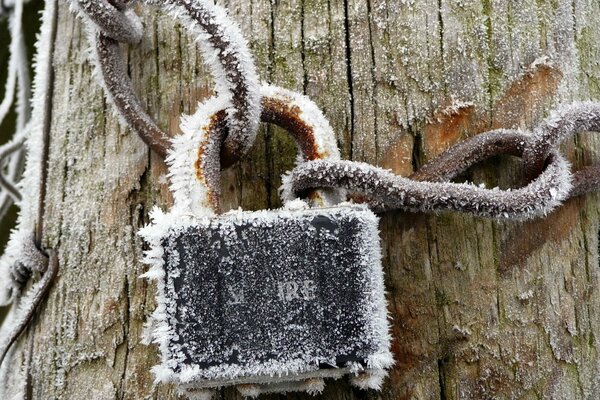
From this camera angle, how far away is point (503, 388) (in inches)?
45.1

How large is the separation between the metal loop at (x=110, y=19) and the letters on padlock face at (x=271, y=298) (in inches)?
16.9

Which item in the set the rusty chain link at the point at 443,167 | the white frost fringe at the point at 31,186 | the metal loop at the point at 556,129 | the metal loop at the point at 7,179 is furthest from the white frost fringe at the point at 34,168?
the metal loop at the point at 556,129

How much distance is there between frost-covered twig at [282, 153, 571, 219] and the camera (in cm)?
110

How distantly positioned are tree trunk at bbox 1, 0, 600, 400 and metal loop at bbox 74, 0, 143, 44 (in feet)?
0.18

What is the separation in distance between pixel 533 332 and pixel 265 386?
46 centimetres

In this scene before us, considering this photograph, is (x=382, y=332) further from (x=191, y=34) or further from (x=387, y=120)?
(x=191, y=34)

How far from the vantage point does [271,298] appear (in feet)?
3.38

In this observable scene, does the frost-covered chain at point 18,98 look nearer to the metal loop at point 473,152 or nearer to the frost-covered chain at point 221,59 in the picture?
the frost-covered chain at point 221,59

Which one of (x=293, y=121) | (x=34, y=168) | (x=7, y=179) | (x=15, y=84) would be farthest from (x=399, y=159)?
(x=7, y=179)

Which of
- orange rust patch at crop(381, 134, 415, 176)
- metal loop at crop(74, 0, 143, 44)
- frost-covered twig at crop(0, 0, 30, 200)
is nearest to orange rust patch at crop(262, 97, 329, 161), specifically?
orange rust patch at crop(381, 134, 415, 176)

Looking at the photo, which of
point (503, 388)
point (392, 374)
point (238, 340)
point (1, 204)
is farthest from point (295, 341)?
point (1, 204)

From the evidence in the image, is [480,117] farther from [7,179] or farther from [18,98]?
[7,179]

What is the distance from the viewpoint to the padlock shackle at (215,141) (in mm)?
1133

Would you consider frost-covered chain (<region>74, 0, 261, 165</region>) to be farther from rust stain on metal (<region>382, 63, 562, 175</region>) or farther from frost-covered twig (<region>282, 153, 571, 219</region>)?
rust stain on metal (<region>382, 63, 562, 175</region>)
